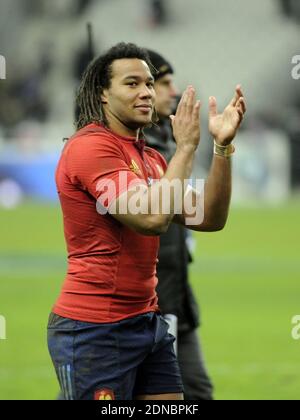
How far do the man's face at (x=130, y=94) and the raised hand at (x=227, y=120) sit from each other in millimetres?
299

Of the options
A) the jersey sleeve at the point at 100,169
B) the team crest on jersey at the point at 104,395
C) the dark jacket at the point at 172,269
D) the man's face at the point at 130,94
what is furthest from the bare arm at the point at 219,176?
the dark jacket at the point at 172,269

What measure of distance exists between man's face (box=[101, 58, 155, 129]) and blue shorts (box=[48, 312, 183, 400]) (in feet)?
3.00

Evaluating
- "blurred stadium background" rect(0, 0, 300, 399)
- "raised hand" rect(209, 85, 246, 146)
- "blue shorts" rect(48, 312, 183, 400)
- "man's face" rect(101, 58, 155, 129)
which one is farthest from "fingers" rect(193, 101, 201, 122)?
"blurred stadium background" rect(0, 0, 300, 399)

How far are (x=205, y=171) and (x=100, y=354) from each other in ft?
75.6

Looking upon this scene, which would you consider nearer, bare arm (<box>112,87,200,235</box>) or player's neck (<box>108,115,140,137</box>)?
bare arm (<box>112,87,200,235</box>)

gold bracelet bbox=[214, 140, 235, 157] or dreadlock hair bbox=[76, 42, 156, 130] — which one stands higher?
dreadlock hair bbox=[76, 42, 156, 130]

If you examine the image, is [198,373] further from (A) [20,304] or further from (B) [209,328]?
(A) [20,304]

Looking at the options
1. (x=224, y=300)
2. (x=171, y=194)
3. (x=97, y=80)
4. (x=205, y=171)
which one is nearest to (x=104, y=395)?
(x=171, y=194)

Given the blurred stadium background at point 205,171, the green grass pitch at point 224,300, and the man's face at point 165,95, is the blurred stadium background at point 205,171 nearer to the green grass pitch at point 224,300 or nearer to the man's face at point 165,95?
the green grass pitch at point 224,300

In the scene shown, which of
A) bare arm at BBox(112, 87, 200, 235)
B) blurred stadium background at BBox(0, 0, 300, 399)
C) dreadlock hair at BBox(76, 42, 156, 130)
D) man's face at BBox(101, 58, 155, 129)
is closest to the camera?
bare arm at BBox(112, 87, 200, 235)

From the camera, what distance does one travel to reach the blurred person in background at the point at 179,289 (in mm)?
6602

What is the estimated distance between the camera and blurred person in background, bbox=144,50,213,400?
6602 millimetres

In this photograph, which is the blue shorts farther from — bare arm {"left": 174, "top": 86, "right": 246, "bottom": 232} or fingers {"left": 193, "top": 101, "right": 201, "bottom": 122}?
fingers {"left": 193, "top": 101, "right": 201, "bottom": 122}

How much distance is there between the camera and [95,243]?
469 cm
